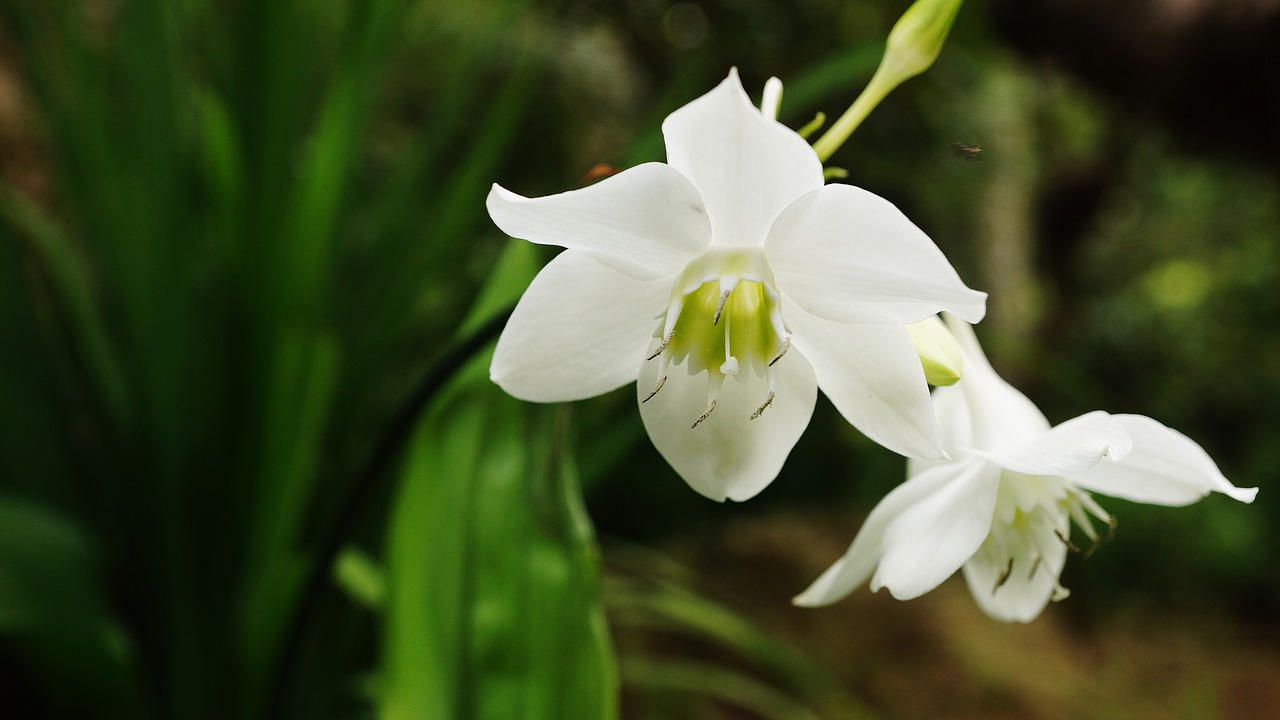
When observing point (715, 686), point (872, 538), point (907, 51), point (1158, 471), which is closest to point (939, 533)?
point (872, 538)

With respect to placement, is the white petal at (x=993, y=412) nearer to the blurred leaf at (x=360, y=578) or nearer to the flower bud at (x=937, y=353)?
the flower bud at (x=937, y=353)

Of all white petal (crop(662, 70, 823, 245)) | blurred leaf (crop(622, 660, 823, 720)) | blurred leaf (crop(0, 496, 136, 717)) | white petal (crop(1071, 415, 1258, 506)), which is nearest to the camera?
white petal (crop(662, 70, 823, 245))

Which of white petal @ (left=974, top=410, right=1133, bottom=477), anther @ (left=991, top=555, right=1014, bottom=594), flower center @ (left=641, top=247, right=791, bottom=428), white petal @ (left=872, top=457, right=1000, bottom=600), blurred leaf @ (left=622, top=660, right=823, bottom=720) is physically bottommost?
blurred leaf @ (left=622, top=660, right=823, bottom=720)

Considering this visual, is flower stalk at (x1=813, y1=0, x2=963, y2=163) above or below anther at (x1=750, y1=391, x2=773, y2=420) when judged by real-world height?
above

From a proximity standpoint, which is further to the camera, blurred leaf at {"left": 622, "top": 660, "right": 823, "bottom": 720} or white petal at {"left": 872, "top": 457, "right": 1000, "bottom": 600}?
blurred leaf at {"left": 622, "top": 660, "right": 823, "bottom": 720}

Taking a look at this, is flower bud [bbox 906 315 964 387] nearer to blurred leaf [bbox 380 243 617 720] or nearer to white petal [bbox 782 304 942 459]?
white petal [bbox 782 304 942 459]

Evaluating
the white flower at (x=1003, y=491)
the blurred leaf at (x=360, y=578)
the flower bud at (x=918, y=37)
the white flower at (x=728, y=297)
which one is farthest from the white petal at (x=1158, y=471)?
the blurred leaf at (x=360, y=578)

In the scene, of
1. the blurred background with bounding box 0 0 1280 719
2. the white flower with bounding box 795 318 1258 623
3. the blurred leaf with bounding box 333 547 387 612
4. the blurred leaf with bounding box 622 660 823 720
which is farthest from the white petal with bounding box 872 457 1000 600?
the blurred leaf with bounding box 622 660 823 720
